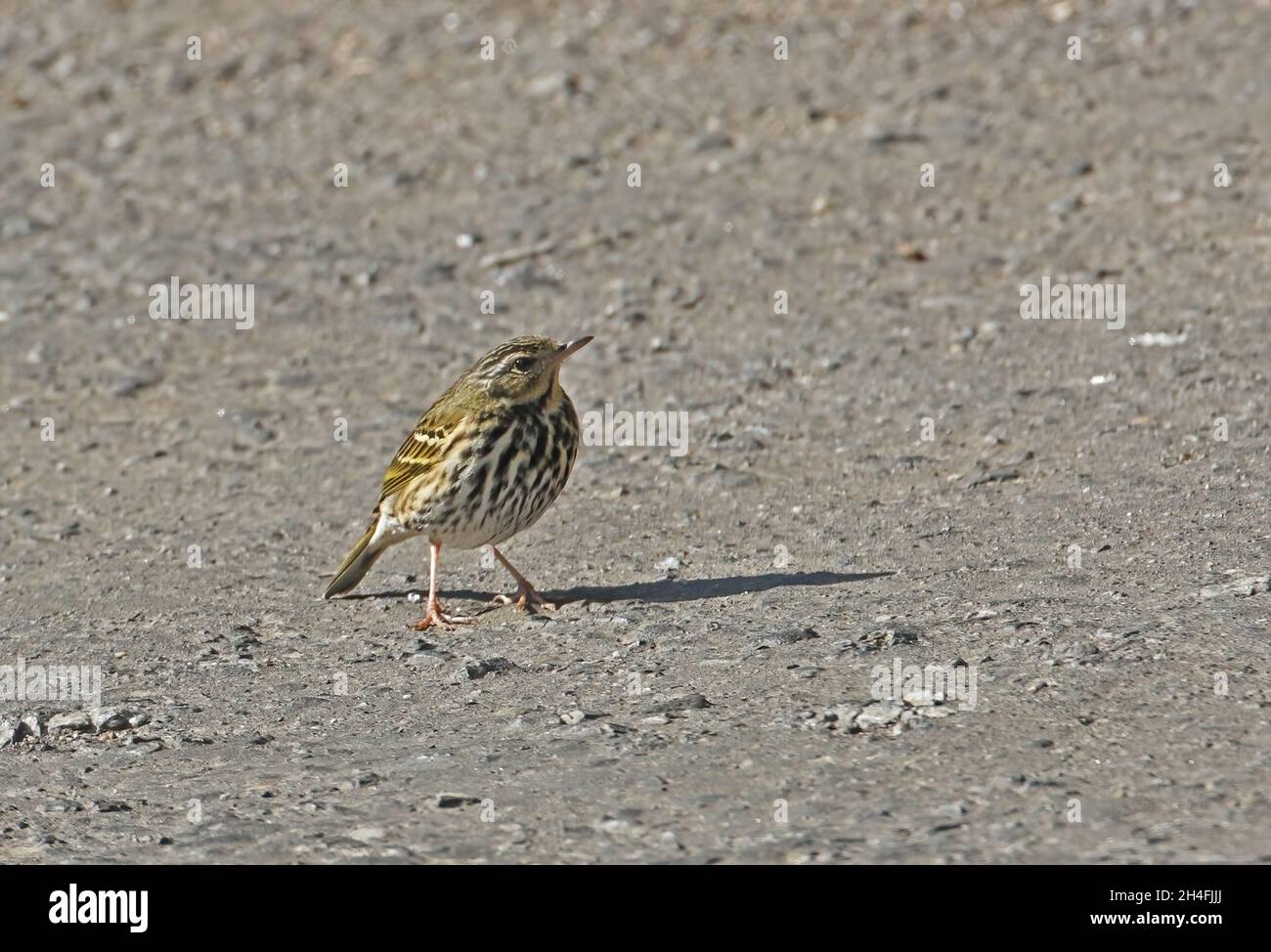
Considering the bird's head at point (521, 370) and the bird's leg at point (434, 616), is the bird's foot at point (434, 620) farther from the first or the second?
the bird's head at point (521, 370)

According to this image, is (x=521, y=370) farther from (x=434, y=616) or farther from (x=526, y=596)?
(x=434, y=616)

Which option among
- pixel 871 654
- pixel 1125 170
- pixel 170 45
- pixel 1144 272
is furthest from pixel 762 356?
pixel 170 45

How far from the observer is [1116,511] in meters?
9.34

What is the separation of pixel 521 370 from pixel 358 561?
1.34 m

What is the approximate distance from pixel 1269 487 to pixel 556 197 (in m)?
7.59

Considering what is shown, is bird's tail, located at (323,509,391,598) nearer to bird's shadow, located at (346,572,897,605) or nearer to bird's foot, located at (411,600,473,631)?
bird's foot, located at (411,600,473,631)

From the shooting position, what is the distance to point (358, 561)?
9.49m


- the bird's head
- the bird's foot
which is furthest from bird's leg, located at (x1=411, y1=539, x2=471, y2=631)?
the bird's head

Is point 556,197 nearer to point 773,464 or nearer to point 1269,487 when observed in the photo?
point 773,464

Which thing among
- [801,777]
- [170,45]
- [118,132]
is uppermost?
[170,45]

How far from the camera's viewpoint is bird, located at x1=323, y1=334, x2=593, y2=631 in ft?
28.9

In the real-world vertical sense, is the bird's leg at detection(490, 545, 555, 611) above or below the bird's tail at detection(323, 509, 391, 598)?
below

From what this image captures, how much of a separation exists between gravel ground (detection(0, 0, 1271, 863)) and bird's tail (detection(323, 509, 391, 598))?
0.17m

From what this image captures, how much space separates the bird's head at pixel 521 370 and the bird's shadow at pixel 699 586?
38.1 inches
